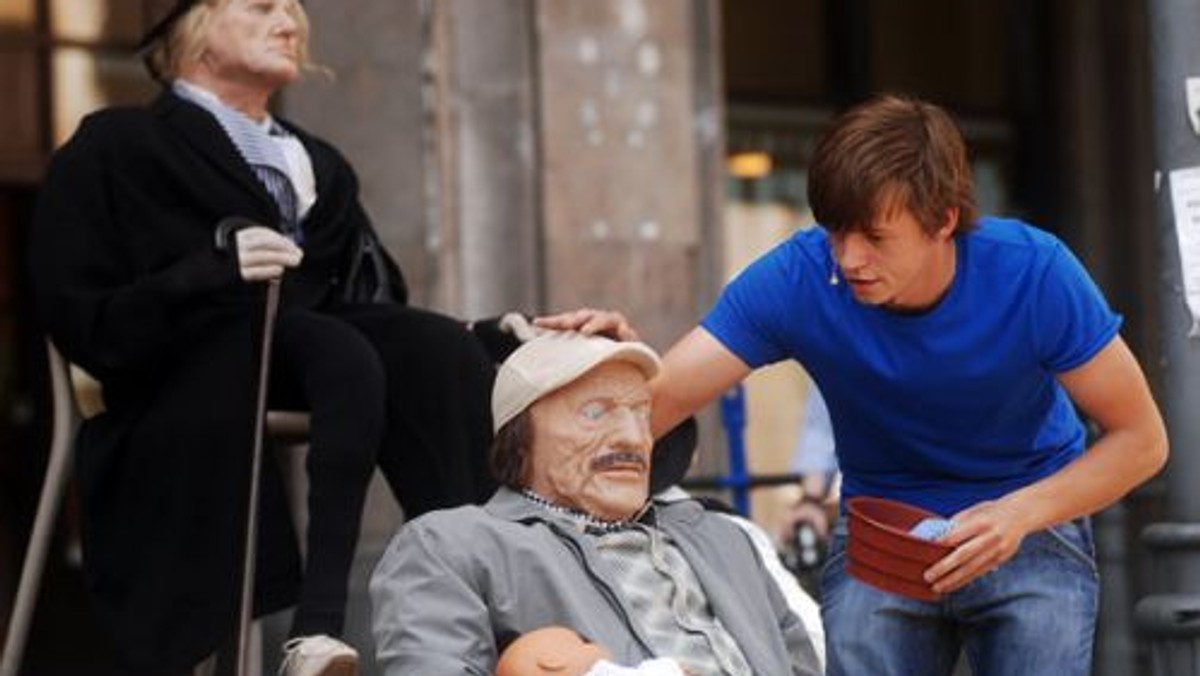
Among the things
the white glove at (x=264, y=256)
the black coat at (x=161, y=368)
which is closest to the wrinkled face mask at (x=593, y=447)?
the white glove at (x=264, y=256)

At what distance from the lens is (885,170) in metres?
4.50

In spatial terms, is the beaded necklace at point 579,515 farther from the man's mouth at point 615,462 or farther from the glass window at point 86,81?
the glass window at point 86,81

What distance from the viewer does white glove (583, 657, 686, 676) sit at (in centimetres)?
414

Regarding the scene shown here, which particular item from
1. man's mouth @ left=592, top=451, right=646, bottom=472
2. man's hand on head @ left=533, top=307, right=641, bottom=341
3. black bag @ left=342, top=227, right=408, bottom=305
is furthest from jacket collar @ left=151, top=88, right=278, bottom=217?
man's mouth @ left=592, top=451, right=646, bottom=472

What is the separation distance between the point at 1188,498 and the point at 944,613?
996 mm

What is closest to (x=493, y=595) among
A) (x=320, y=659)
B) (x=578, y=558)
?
(x=578, y=558)

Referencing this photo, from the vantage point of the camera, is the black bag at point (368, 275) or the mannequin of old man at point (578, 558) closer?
the mannequin of old man at point (578, 558)

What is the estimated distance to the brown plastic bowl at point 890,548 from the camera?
14.8 feet

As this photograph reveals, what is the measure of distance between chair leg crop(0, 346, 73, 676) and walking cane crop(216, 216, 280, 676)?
1.98ft

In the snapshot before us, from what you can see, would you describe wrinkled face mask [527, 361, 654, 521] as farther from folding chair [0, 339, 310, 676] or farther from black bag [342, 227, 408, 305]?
black bag [342, 227, 408, 305]

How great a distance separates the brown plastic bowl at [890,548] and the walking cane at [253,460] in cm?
145

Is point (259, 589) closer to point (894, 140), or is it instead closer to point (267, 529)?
point (267, 529)

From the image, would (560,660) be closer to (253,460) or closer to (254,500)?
(254,500)

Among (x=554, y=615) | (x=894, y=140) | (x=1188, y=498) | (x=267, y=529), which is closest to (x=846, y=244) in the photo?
(x=894, y=140)
